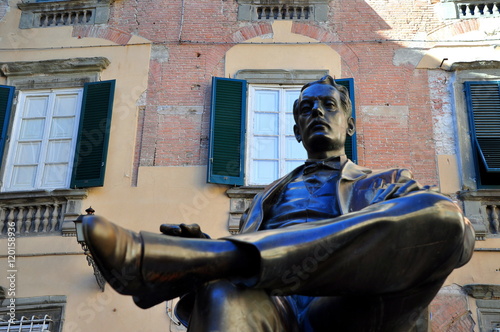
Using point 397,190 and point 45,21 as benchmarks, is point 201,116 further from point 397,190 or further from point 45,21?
point 397,190

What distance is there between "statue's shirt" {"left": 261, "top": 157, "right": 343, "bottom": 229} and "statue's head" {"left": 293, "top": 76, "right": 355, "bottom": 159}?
4.1 inches

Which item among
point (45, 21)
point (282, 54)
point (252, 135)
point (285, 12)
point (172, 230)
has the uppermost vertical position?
point (285, 12)

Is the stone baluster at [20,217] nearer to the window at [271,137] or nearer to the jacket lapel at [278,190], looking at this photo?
the window at [271,137]

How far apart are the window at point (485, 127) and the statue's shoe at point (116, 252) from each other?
9.18 meters

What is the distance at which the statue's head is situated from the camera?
4254 mm

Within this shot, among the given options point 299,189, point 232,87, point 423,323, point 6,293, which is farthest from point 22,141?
point 423,323

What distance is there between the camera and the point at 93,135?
11844 millimetres

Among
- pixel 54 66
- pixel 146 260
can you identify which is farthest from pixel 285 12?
pixel 146 260

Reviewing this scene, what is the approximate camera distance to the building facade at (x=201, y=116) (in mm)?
10867

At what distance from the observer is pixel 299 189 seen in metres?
4.01

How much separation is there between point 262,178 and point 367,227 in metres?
8.73

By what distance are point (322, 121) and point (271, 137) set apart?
765 cm

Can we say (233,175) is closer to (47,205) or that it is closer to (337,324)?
(47,205)

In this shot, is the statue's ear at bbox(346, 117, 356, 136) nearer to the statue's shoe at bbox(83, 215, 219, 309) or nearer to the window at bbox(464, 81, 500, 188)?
the statue's shoe at bbox(83, 215, 219, 309)
